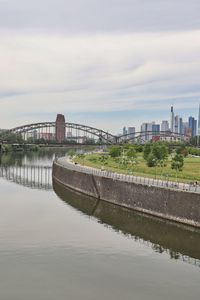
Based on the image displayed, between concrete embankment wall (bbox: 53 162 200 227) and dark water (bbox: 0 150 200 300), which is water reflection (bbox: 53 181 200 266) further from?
concrete embankment wall (bbox: 53 162 200 227)

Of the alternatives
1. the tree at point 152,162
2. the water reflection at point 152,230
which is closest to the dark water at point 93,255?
the water reflection at point 152,230

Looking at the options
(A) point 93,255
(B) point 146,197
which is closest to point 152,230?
(B) point 146,197

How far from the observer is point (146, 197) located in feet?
118

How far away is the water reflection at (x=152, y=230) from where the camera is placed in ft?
87.1

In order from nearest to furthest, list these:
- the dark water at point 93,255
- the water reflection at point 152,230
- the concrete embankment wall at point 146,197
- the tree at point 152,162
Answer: the dark water at point 93,255 → the water reflection at point 152,230 → the concrete embankment wall at point 146,197 → the tree at point 152,162

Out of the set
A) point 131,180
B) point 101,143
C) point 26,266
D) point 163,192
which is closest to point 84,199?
point 131,180

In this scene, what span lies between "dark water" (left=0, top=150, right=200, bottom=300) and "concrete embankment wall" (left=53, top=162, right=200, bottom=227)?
0.86 meters

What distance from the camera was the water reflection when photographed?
2655 centimetres

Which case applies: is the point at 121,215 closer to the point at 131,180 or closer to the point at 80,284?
the point at 131,180

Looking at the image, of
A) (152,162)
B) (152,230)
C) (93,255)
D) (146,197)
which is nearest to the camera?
(93,255)

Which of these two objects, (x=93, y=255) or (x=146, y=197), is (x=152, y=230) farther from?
(x=93, y=255)

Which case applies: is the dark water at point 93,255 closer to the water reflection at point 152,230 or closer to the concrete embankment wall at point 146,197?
the water reflection at point 152,230

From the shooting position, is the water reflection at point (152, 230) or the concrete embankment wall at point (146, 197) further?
the concrete embankment wall at point (146, 197)

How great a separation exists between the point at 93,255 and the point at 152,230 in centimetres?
703
